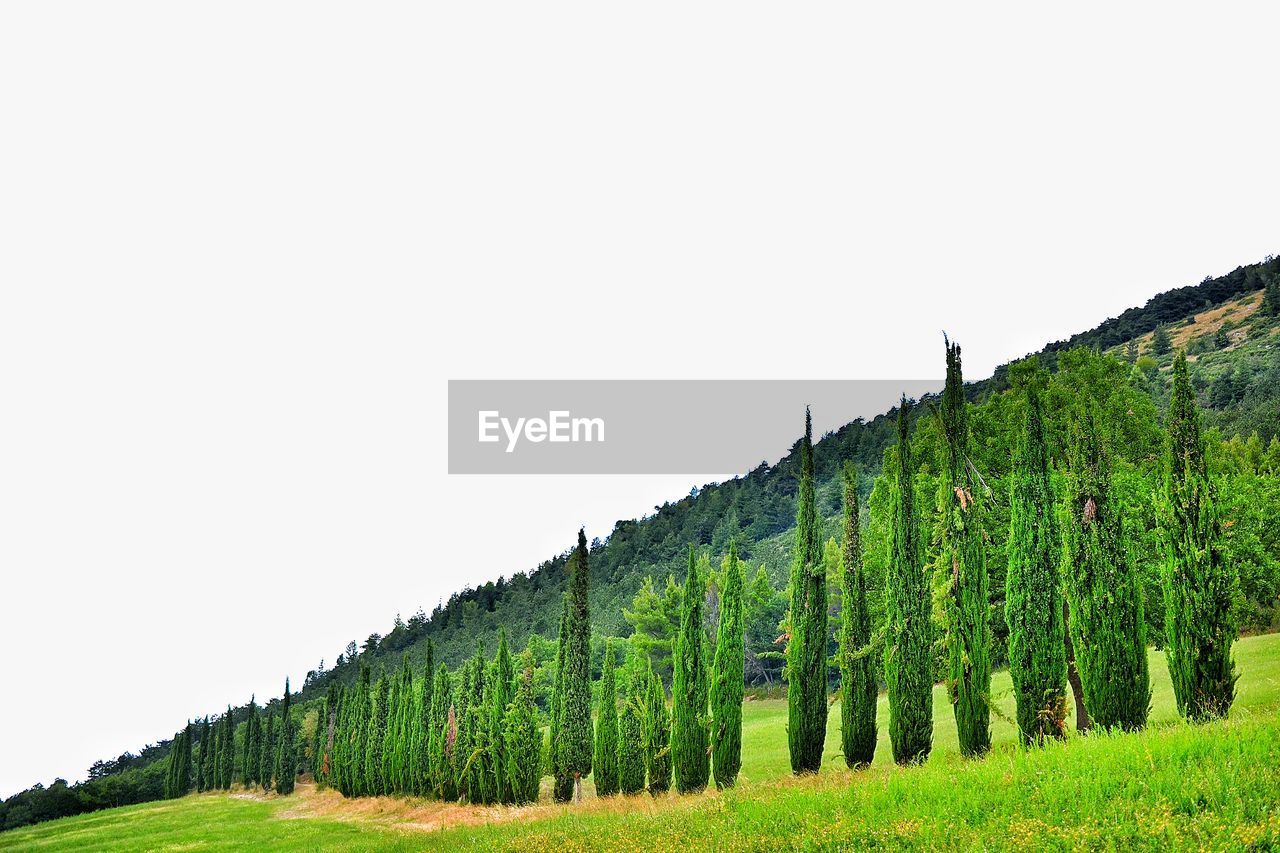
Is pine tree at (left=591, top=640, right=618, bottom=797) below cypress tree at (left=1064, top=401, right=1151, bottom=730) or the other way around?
below

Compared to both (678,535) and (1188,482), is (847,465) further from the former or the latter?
(678,535)

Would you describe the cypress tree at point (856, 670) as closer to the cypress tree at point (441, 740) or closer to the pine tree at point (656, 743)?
the pine tree at point (656, 743)

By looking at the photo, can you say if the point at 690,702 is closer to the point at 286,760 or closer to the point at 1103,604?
Result: the point at 1103,604

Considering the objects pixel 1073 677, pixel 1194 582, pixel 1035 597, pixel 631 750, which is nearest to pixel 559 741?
pixel 631 750

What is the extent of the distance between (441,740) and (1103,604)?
1222 inches

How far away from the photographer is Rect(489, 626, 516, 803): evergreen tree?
3212cm

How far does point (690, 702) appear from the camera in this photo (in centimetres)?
2462

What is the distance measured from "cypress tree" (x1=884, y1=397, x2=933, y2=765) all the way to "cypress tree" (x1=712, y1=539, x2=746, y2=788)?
5.43 m

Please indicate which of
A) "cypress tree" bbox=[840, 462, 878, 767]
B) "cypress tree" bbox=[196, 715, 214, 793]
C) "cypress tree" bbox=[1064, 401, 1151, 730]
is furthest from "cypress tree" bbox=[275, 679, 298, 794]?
"cypress tree" bbox=[1064, 401, 1151, 730]

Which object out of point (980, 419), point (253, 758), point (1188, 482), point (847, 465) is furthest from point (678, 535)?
point (1188, 482)

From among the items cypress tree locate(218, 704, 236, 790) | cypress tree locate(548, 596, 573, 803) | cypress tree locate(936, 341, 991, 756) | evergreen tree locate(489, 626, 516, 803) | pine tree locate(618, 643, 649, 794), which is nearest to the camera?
cypress tree locate(936, 341, 991, 756)

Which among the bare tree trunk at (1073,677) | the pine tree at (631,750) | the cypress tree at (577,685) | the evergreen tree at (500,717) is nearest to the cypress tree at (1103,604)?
the bare tree trunk at (1073,677)

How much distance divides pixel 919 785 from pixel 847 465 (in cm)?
1238

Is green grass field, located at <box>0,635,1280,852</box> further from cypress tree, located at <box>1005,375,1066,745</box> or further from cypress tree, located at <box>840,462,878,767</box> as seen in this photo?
cypress tree, located at <box>1005,375,1066,745</box>
